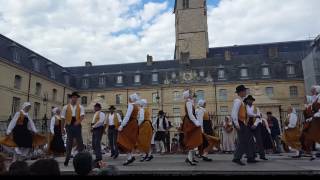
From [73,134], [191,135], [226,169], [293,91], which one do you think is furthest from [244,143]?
[293,91]

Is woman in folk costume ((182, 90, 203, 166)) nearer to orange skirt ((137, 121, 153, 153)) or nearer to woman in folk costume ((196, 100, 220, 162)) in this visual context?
woman in folk costume ((196, 100, 220, 162))

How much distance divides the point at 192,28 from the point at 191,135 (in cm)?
4994

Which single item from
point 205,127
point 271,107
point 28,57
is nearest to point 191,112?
point 205,127

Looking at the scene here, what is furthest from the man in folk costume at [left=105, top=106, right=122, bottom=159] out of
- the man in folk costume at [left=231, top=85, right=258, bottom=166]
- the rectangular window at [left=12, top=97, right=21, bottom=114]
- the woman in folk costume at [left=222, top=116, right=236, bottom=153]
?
the rectangular window at [left=12, top=97, right=21, bottom=114]

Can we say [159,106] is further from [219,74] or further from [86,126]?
[86,126]

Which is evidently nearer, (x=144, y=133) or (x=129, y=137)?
(x=129, y=137)

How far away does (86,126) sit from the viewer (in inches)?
912

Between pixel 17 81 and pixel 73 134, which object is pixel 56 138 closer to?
pixel 73 134

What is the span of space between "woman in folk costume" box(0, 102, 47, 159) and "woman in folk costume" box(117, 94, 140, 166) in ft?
7.95

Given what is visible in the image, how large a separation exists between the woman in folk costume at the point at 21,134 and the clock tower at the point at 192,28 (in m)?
46.8

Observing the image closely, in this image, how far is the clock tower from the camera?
55.3 m

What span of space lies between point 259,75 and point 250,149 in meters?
39.9

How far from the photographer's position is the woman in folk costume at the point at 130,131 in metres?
8.59

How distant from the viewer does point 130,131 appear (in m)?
8.78
